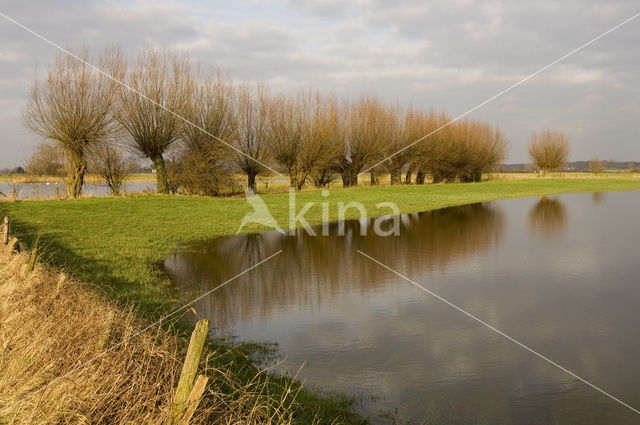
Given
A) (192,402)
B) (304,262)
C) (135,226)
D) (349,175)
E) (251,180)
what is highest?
(349,175)

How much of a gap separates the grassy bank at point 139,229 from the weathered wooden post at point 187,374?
1.74 meters

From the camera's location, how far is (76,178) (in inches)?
1130

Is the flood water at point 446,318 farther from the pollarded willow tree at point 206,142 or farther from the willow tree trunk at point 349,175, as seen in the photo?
the willow tree trunk at point 349,175

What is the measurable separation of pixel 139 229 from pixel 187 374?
622 inches

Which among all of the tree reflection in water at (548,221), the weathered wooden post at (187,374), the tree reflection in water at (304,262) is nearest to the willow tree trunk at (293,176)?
the tree reflection in water at (548,221)

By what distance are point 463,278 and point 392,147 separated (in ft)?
123

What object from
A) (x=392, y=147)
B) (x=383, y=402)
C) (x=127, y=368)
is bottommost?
(x=383, y=402)

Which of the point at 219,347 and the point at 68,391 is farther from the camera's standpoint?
the point at 219,347

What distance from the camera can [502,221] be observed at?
73.0 feet

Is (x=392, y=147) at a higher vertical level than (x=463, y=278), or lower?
higher

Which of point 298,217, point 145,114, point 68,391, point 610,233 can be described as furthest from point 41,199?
point 610,233

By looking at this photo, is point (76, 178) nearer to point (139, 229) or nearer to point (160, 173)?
→ point (160, 173)

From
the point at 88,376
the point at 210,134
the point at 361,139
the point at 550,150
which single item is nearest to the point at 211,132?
the point at 210,134

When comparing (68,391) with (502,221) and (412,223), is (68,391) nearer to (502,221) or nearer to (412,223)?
(412,223)
